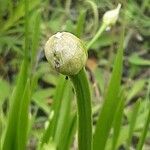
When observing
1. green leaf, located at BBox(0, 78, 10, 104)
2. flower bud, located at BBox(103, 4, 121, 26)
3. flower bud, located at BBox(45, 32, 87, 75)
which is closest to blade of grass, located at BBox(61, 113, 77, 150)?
flower bud, located at BBox(103, 4, 121, 26)

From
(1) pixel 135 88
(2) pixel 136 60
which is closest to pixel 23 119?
(1) pixel 135 88

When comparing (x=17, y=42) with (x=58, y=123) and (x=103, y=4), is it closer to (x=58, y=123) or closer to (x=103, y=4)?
(x=103, y=4)

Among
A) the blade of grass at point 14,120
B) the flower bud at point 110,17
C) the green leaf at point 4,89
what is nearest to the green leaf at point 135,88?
the green leaf at point 4,89

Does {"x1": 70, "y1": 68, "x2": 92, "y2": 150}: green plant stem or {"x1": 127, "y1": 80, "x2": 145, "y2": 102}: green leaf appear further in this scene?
{"x1": 127, "y1": 80, "x2": 145, "y2": 102}: green leaf

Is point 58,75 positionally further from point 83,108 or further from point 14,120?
point 83,108

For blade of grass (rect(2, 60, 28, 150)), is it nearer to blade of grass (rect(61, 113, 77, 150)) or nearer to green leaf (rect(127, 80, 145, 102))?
blade of grass (rect(61, 113, 77, 150))

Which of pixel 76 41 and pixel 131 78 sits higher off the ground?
pixel 76 41

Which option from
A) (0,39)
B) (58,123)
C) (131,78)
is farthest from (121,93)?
(131,78)

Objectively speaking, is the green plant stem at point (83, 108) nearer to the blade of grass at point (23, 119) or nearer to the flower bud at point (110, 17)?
the blade of grass at point (23, 119)
